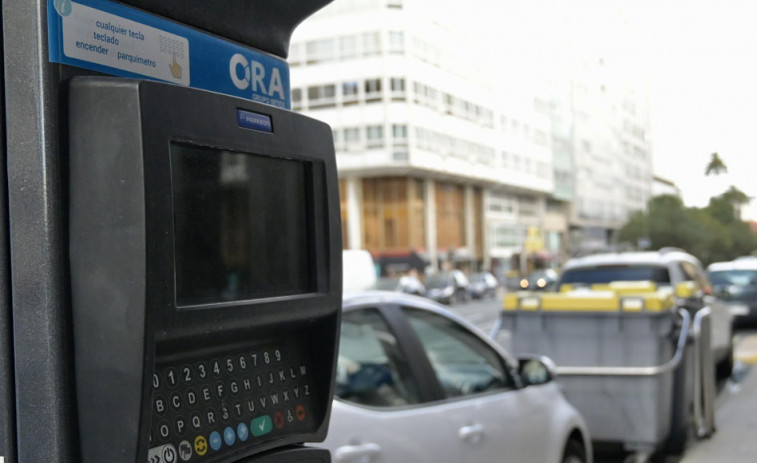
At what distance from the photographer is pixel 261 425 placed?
64.0 inches

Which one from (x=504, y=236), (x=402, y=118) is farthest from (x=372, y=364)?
(x=504, y=236)

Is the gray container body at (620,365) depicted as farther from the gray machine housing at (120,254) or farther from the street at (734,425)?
the gray machine housing at (120,254)

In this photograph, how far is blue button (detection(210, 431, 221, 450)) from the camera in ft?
4.95

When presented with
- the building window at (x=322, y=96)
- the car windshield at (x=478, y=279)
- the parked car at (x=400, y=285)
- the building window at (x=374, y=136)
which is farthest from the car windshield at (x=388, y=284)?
the building window at (x=322, y=96)

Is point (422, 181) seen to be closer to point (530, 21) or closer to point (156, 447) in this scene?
point (530, 21)

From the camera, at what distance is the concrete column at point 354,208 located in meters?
55.6

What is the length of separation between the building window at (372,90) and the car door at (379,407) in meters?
49.1

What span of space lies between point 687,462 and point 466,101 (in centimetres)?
5322

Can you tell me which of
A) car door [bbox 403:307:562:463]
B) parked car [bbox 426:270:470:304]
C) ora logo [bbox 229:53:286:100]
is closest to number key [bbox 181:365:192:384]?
ora logo [bbox 229:53:286:100]

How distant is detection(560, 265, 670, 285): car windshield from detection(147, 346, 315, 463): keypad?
8.63 m

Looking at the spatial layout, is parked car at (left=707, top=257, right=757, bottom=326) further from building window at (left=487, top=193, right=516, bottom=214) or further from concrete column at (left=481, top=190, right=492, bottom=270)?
building window at (left=487, top=193, right=516, bottom=214)

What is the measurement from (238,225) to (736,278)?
20.7 metres

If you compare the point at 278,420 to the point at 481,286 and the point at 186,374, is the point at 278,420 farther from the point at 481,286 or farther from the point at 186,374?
the point at 481,286

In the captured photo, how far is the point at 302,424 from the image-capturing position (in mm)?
1724
